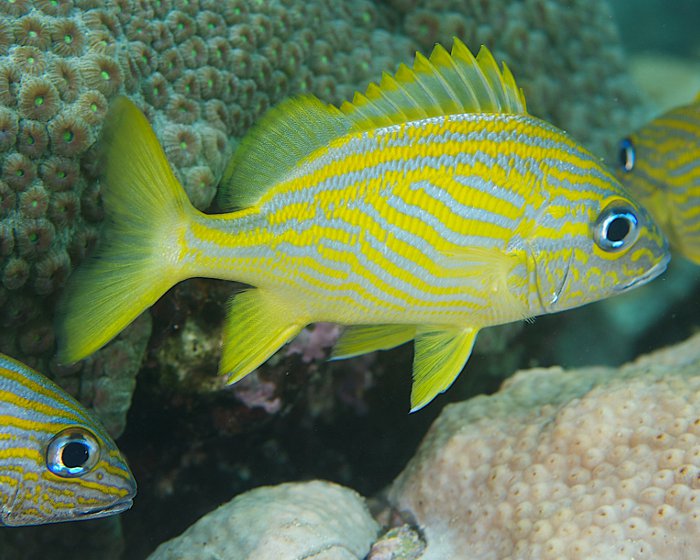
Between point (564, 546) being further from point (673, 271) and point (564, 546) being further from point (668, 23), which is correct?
point (668, 23)

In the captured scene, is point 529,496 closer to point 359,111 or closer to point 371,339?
point 371,339

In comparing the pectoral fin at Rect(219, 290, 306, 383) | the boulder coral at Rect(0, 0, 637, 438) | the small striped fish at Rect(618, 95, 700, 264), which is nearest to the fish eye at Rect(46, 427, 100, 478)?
the pectoral fin at Rect(219, 290, 306, 383)

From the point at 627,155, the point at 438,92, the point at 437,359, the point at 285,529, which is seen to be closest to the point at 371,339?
the point at 437,359

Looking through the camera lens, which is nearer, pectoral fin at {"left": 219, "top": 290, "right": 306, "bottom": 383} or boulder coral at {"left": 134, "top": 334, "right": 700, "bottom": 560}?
pectoral fin at {"left": 219, "top": 290, "right": 306, "bottom": 383}

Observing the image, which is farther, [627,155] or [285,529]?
[627,155]

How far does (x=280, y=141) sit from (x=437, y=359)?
1.03 meters

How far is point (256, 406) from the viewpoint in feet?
11.8

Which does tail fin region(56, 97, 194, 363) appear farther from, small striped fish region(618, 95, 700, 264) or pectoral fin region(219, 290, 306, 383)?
small striped fish region(618, 95, 700, 264)

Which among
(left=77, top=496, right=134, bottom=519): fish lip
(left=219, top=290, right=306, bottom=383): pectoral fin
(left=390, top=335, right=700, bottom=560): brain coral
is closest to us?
(left=77, top=496, right=134, bottom=519): fish lip

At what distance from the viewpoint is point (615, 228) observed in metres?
2.44

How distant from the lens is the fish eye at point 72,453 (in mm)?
2080

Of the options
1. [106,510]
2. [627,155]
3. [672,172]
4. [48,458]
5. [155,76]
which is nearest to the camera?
[48,458]

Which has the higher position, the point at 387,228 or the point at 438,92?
the point at 438,92

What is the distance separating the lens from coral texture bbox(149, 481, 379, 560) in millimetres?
2674
